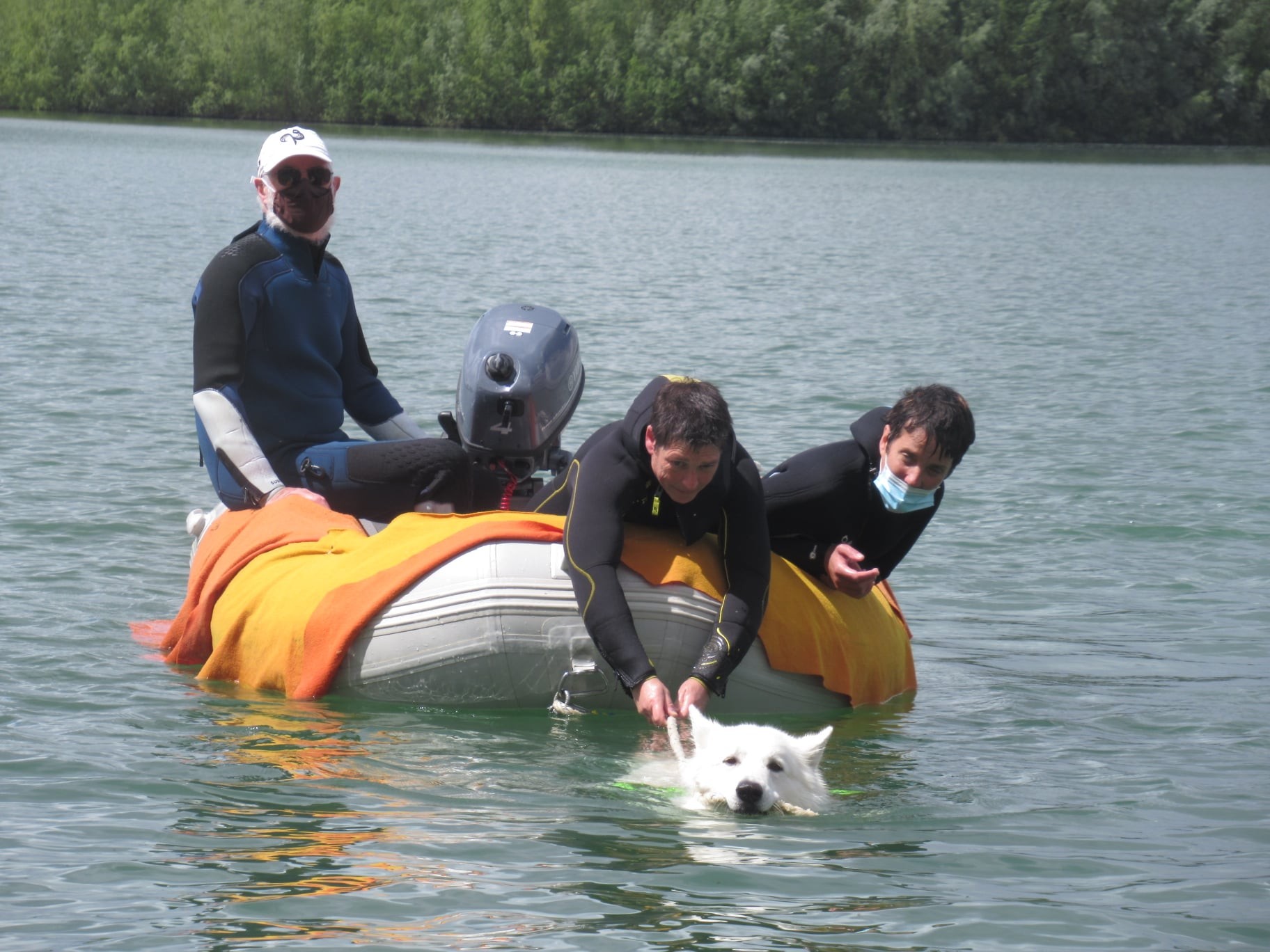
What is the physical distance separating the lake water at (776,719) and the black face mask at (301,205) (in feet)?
5.85

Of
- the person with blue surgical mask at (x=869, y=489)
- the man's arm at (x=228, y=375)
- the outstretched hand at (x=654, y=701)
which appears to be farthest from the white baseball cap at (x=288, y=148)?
the outstretched hand at (x=654, y=701)

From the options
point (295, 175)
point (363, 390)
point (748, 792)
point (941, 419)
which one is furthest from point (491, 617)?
point (295, 175)

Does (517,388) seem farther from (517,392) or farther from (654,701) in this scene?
(654,701)

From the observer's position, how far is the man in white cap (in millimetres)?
6105

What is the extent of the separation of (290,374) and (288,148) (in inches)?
34.4

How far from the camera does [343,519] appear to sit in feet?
19.9

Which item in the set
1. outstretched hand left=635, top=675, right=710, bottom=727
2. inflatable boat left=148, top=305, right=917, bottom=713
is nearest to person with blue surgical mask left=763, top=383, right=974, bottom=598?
inflatable boat left=148, top=305, right=917, bottom=713

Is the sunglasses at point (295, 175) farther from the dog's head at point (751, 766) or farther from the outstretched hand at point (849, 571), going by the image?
the dog's head at point (751, 766)

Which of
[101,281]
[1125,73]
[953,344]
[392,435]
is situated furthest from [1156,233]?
[1125,73]

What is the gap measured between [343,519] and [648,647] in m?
1.44

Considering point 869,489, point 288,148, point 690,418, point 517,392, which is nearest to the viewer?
point 690,418

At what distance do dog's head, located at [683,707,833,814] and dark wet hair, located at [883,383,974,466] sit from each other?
3.38 ft

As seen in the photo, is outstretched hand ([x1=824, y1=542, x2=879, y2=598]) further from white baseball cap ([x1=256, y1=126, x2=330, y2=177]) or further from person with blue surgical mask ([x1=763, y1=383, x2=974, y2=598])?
white baseball cap ([x1=256, y1=126, x2=330, y2=177])

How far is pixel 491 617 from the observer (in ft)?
17.2
